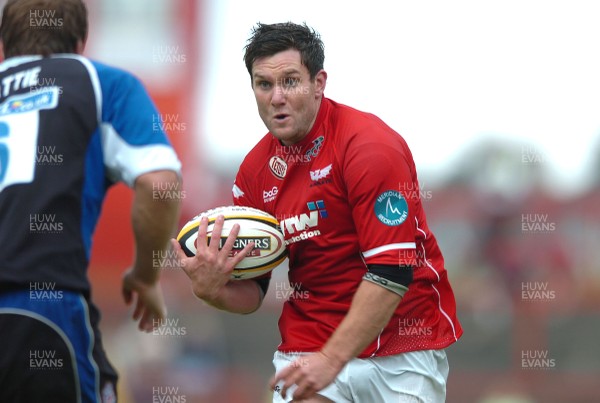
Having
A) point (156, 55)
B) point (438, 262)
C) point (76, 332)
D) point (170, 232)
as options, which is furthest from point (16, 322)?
point (156, 55)

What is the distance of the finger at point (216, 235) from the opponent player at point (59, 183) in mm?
481

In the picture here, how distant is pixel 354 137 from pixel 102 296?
15261 mm

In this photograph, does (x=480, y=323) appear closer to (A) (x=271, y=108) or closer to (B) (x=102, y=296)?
(B) (x=102, y=296)

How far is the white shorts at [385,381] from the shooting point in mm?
4379

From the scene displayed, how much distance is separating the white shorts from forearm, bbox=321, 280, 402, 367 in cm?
41

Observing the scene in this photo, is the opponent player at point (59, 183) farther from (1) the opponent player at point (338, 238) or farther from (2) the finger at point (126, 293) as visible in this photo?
(1) the opponent player at point (338, 238)

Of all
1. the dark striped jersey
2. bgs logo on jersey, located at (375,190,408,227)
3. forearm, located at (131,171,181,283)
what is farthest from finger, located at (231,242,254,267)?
the dark striped jersey

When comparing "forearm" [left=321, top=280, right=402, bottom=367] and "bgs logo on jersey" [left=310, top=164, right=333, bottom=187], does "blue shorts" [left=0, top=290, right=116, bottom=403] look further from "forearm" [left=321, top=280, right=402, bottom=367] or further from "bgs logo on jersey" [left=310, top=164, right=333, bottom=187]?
"bgs logo on jersey" [left=310, top=164, right=333, bottom=187]

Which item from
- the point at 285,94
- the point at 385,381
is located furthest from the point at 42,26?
the point at 385,381

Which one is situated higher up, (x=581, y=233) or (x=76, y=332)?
(x=76, y=332)

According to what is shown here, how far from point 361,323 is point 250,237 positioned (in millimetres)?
726

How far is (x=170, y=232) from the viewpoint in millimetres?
3760

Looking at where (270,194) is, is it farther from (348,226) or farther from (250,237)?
(348,226)

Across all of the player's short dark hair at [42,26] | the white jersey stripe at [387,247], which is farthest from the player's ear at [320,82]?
the player's short dark hair at [42,26]
